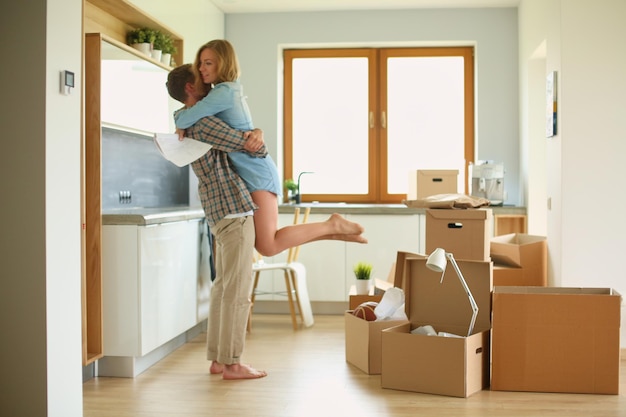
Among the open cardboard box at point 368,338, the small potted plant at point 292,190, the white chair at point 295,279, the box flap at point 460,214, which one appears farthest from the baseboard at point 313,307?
the box flap at point 460,214

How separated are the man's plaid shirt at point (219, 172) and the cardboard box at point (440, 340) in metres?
0.87

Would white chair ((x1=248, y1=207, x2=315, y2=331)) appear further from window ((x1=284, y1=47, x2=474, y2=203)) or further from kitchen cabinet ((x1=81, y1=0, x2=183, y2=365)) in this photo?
kitchen cabinet ((x1=81, y1=0, x2=183, y2=365))

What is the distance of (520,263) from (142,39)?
2610 mm

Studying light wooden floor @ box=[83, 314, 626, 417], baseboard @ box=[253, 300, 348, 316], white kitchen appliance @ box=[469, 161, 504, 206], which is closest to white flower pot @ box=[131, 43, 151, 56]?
light wooden floor @ box=[83, 314, 626, 417]

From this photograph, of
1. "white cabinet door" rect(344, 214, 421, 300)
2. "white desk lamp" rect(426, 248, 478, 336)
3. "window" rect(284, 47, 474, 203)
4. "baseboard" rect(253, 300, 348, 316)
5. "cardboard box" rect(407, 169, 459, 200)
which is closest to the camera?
"white desk lamp" rect(426, 248, 478, 336)

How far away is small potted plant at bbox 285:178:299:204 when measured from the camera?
6.45 m

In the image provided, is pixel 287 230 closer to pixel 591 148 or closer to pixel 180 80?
pixel 180 80

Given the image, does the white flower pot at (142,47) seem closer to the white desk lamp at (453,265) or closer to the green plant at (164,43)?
the green plant at (164,43)

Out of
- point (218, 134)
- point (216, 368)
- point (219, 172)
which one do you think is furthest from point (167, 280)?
point (218, 134)

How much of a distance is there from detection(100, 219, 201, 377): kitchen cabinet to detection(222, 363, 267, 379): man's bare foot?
0.43 m

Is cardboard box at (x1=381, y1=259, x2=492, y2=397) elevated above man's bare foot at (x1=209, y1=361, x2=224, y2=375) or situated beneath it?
elevated above

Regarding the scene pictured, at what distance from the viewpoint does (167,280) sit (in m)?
4.20

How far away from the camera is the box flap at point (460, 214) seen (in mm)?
4062

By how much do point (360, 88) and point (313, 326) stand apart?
2.23m
